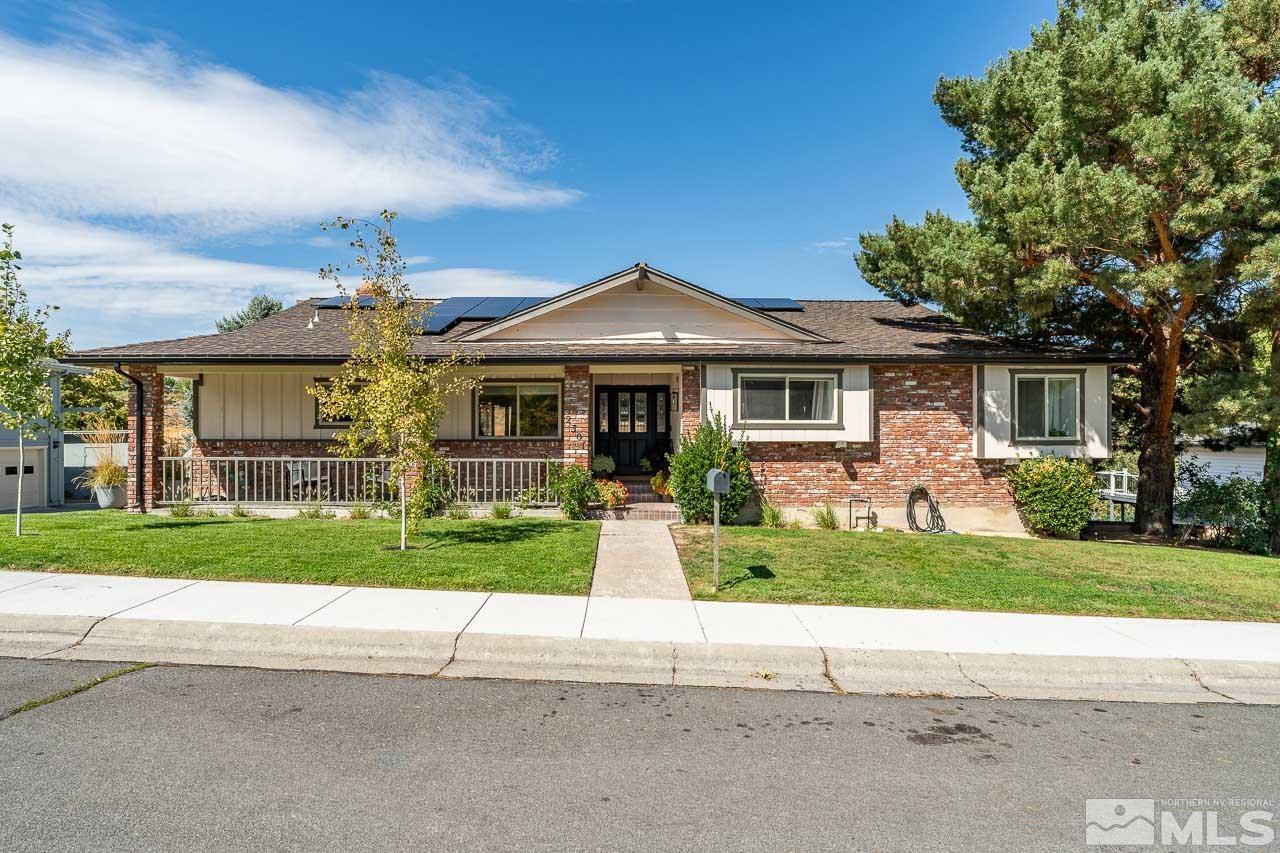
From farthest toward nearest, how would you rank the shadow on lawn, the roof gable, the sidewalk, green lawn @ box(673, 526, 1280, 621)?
the roof gable
the shadow on lawn
green lawn @ box(673, 526, 1280, 621)
the sidewalk

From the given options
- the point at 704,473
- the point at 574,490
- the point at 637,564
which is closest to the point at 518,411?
the point at 574,490

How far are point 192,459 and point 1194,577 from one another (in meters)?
16.0

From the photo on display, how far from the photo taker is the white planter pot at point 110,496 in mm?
14781

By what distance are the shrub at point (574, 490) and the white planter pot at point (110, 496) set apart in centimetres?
941

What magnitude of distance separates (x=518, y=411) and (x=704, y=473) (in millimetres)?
4642

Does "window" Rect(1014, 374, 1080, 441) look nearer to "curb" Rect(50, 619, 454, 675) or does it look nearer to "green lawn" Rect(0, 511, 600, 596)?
"green lawn" Rect(0, 511, 600, 596)

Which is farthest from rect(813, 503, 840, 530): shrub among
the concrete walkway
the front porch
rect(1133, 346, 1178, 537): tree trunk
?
rect(1133, 346, 1178, 537): tree trunk

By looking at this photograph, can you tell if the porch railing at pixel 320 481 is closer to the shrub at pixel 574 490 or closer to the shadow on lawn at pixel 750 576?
the shrub at pixel 574 490

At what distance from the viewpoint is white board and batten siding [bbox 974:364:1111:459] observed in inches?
523

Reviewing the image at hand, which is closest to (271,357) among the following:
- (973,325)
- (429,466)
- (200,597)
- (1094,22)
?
(429,466)

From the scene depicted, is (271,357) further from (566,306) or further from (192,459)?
(566,306)

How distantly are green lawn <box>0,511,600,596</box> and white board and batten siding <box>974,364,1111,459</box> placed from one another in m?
7.51

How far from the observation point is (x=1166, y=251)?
480 inches

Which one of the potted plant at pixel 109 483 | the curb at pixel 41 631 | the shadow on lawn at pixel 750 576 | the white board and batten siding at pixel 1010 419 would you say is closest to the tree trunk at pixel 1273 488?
the white board and batten siding at pixel 1010 419
